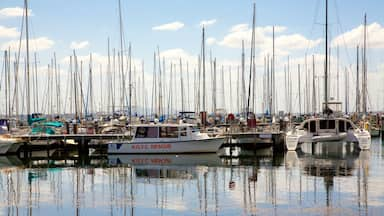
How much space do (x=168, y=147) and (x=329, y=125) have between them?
12.4 metres

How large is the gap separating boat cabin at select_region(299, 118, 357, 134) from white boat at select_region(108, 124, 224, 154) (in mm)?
7684

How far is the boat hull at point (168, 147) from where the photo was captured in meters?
37.1

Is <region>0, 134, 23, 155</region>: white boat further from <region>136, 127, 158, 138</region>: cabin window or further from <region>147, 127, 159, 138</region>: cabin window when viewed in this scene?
<region>147, 127, 159, 138</region>: cabin window

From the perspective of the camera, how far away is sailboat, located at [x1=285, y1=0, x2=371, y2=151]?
38156 millimetres

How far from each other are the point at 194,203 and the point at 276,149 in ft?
69.6

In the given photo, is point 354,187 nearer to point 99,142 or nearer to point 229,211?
point 229,211

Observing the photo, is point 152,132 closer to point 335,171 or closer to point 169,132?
point 169,132

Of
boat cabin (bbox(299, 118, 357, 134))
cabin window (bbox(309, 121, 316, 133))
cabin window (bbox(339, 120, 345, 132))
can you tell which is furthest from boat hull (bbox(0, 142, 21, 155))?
cabin window (bbox(339, 120, 345, 132))

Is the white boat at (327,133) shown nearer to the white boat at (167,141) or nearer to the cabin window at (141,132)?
the white boat at (167,141)

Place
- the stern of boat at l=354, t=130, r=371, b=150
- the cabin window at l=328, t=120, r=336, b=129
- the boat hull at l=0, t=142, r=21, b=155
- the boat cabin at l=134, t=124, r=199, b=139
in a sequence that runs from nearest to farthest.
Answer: the boat cabin at l=134, t=124, r=199, b=139 → the stern of boat at l=354, t=130, r=371, b=150 → the boat hull at l=0, t=142, r=21, b=155 → the cabin window at l=328, t=120, r=336, b=129

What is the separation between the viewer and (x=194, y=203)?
18.8 metres

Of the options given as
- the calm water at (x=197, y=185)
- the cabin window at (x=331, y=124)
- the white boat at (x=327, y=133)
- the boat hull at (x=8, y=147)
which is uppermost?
the cabin window at (x=331, y=124)

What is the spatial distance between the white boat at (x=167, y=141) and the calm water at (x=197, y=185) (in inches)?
41.6

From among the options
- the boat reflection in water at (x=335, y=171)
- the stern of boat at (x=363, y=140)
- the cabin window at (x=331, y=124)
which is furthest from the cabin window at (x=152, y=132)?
the stern of boat at (x=363, y=140)
